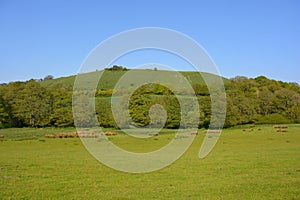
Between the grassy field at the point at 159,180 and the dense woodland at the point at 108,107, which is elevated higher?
the dense woodland at the point at 108,107

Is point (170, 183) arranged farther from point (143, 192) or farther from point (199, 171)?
point (199, 171)

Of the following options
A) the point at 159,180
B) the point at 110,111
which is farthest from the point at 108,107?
the point at 159,180

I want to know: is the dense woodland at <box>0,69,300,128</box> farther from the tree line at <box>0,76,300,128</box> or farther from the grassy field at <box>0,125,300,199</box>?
the grassy field at <box>0,125,300,199</box>

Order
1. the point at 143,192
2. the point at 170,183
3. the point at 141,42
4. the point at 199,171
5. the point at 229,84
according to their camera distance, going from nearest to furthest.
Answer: the point at 143,192, the point at 170,183, the point at 199,171, the point at 141,42, the point at 229,84

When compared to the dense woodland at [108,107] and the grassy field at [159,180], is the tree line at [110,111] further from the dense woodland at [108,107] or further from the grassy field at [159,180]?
the grassy field at [159,180]

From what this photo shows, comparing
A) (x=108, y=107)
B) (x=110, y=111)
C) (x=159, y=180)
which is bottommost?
(x=159, y=180)

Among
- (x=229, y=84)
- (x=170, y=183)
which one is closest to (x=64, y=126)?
(x=229, y=84)

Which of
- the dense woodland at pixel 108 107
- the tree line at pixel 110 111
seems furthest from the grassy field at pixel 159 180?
the dense woodland at pixel 108 107

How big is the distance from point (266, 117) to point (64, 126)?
5325 centimetres

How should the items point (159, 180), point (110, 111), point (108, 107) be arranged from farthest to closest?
point (108, 107) < point (110, 111) < point (159, 180)

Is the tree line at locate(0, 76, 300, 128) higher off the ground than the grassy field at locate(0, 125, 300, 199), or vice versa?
the tree line at locate(0, 76, 300, 128)

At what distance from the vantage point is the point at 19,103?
78500mm

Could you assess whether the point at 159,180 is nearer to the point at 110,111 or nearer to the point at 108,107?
the point at 110,111

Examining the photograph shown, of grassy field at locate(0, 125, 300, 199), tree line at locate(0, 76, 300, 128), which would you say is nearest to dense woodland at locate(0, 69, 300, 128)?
tree line at locate(0, 76, 300, 128)
